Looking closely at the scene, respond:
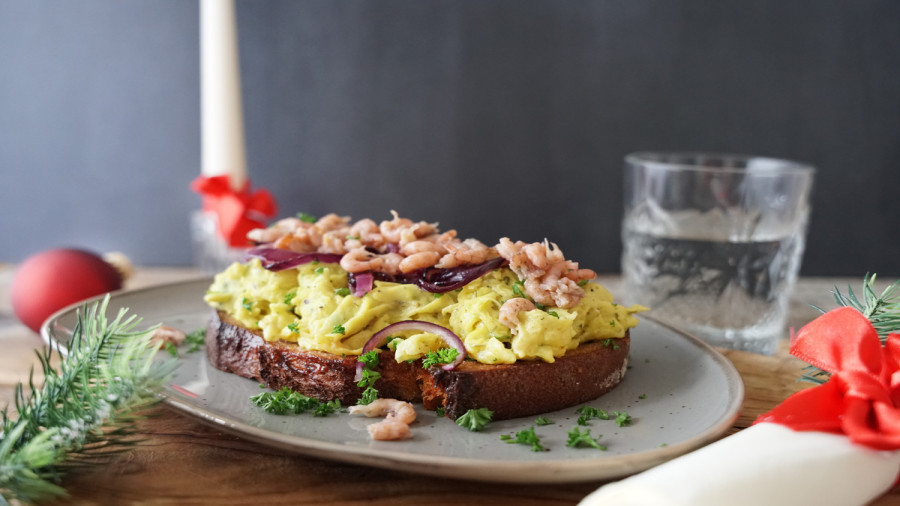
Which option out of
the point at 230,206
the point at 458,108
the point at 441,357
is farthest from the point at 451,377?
the point at 458,108

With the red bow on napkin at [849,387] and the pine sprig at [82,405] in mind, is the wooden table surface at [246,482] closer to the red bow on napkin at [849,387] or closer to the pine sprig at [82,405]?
the pine sprig at [82,405]

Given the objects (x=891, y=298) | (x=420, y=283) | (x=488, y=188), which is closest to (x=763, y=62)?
(x=488, y=188)

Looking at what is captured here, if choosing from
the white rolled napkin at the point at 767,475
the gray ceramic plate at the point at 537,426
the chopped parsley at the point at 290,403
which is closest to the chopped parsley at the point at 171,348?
the gray ceramic plate at the point at 537,426

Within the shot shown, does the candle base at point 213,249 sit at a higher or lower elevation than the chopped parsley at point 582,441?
lower

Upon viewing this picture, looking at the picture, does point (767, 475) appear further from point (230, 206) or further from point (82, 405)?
point (230, 206)

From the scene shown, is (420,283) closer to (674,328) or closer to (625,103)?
(674,328)
